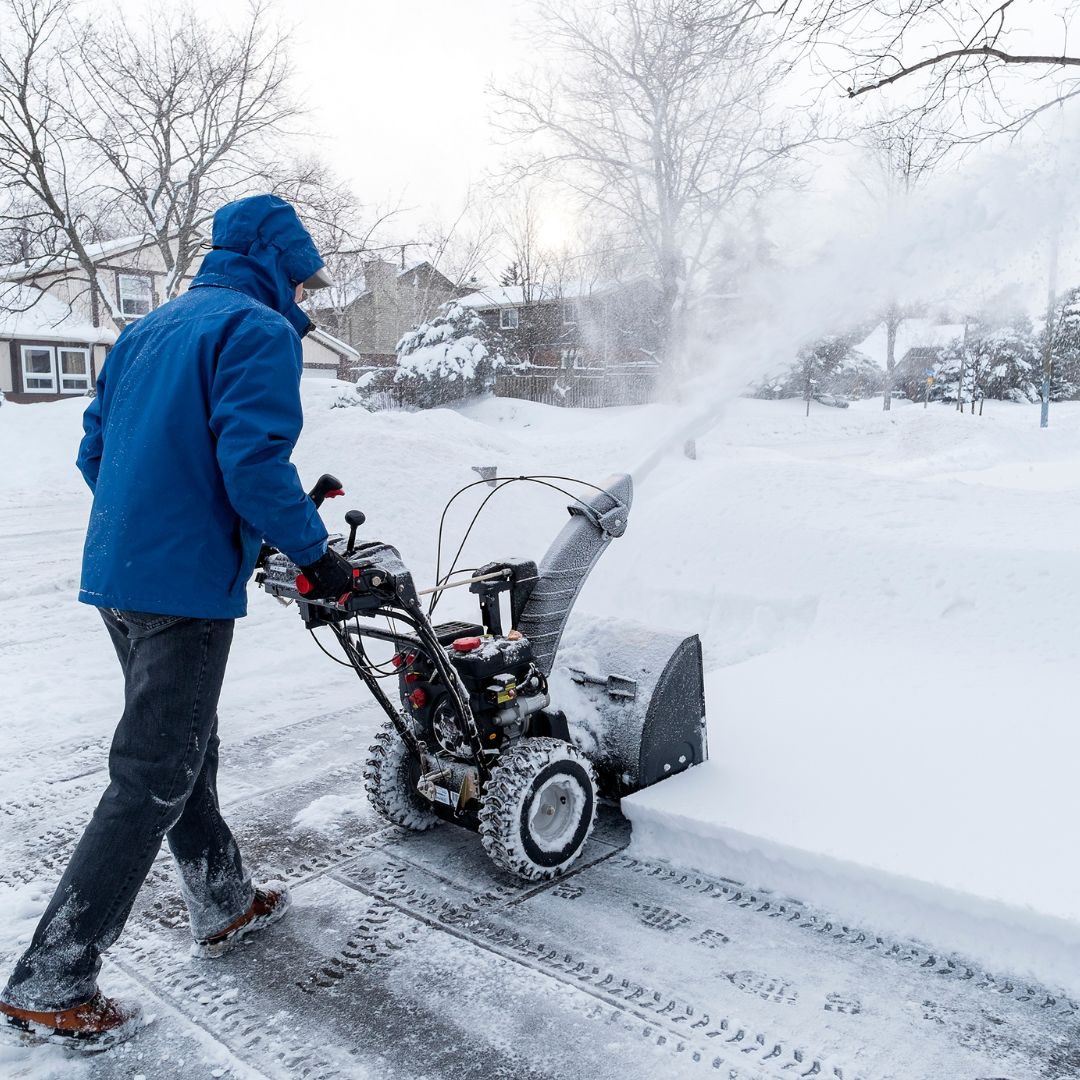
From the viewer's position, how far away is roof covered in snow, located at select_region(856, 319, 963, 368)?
77.4 ft

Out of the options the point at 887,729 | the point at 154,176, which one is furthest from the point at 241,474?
the point at 154,176

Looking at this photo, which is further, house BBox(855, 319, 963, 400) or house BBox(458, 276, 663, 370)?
house BBox(855, 319, 963, 400)

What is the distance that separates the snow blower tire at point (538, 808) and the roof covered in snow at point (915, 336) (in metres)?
21.3

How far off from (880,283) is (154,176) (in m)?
16.2

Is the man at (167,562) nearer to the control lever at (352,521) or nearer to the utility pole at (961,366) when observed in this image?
the control lever at (352,521)

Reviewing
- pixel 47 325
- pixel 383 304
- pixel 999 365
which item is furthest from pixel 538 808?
pixel 383 304

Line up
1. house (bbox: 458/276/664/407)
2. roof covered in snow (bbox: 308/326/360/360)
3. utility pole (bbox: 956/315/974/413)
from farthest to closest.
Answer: roof covered in snow (bbox: 308/326/360/360) < utility pole (bbox: 956/315/974/413) < house (bbox: 458/276/664/407)

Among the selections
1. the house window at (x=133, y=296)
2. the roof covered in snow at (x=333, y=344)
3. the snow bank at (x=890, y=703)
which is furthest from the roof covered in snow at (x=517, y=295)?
the snow bank at (x=890, y=703)

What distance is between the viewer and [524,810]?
3.16m

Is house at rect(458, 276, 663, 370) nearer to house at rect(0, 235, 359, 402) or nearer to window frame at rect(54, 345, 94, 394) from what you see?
house at rect(0, 235, 359, 402)

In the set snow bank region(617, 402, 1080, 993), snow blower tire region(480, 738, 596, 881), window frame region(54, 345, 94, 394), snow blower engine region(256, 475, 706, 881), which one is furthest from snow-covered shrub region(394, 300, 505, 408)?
snow blower tire region(480, 738, 596, 881)

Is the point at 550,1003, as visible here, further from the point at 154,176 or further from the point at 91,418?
the point at 154,176

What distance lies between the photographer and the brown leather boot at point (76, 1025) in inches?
95.3

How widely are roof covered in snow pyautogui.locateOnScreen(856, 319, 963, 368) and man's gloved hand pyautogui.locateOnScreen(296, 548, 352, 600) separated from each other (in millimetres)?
21980
